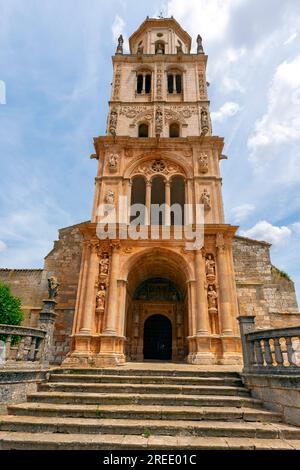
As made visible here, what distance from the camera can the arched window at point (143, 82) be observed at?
20531 millimetres

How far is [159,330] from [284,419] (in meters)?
10.8

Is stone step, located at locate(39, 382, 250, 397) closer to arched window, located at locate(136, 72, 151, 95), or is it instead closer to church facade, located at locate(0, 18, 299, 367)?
church facade, located at locate(0, 18, 299, 367)

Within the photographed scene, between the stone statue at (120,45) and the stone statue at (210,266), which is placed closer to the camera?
the stone statue at (210,266)

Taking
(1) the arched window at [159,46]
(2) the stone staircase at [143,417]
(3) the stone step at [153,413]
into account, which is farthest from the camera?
(1) the arched window at [159,46]

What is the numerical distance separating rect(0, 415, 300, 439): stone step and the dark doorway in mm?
10539

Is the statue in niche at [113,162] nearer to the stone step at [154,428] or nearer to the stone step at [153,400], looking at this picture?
the stone step at [153,400]

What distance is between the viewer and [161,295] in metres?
16.7

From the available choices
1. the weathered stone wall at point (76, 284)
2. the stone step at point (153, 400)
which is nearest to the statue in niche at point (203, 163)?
the weathered stone wall at point (76, 284)

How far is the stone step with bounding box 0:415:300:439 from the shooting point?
17.3 feet

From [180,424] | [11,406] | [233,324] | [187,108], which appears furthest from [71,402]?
[187,108]

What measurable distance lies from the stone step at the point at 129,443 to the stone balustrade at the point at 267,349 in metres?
1.68

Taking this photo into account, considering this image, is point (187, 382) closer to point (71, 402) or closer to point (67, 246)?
point (71, 402)

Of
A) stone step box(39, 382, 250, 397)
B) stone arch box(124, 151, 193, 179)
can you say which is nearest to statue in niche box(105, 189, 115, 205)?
stone arch box(124, 151, 193, 179)

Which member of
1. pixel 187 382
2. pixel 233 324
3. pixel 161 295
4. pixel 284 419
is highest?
pixel 161 295
